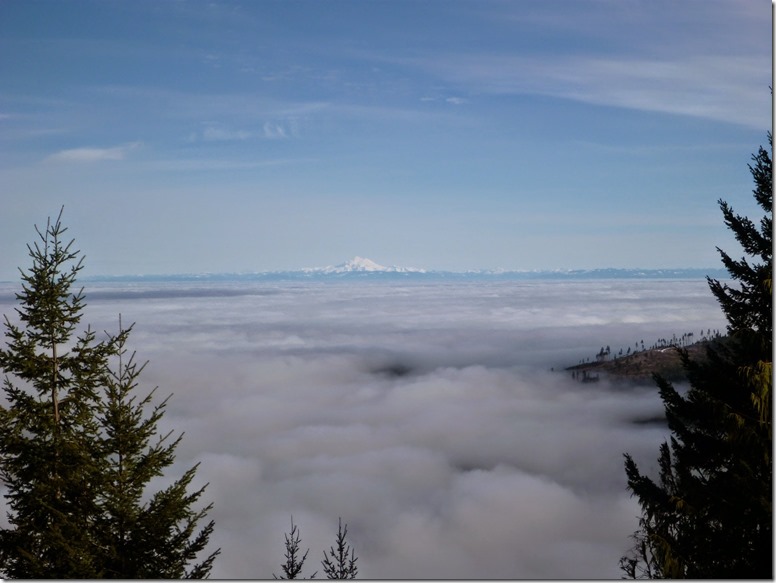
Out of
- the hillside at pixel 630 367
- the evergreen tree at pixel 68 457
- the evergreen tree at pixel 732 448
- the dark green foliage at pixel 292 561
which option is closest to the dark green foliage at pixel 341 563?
the dark green foliage at pixel 292 561

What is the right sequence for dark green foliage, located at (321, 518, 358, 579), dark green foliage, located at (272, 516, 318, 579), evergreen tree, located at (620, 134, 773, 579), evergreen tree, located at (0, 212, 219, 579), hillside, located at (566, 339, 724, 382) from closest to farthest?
1. evergreen tree, located at (620, 134, 773, 579)
2. evergreen tree, located at (0, 212, 219, 579)
3. dark green foliage, located at (272, 516, 318, 579)
4. dark green foliage, located at (321, 518, 358, 579)
5. hillside, located at (566, 339, 724, 382)

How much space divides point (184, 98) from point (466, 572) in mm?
63933

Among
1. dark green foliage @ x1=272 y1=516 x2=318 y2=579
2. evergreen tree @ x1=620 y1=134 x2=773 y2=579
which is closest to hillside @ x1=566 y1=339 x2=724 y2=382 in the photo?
dark green foliage @ x1=272 y1=516 x2=318 y2=579

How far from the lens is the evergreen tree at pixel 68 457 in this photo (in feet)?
23.0

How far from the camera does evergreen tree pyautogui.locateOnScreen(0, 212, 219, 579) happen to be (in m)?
7.01

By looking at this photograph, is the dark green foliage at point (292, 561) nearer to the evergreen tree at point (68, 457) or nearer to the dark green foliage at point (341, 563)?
the dark green foliage at point (341, 563)

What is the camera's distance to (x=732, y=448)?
262 inches

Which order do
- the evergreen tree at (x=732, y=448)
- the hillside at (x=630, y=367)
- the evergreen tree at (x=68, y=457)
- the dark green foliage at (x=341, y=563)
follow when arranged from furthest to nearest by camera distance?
the hillside at (x=630, y=367) < the dark green foliage at (x=341, y=563) < the evergreen tree at (x=68, y=457) < the evergreen tree at (x=732, y=448)

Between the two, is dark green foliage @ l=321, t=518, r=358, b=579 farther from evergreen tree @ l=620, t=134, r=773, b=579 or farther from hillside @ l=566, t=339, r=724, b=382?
hillside @ l=566, t=339, r=724, b=382

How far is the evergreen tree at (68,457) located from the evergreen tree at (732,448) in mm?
5649

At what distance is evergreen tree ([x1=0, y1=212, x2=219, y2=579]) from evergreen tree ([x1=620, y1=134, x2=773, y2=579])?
5.65 metres

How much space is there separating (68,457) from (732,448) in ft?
23.1

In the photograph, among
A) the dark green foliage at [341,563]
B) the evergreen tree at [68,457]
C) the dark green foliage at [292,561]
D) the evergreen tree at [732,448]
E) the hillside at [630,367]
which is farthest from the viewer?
the hillside at [630,367]

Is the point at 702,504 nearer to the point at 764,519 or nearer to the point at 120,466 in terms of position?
the point at 764,519
